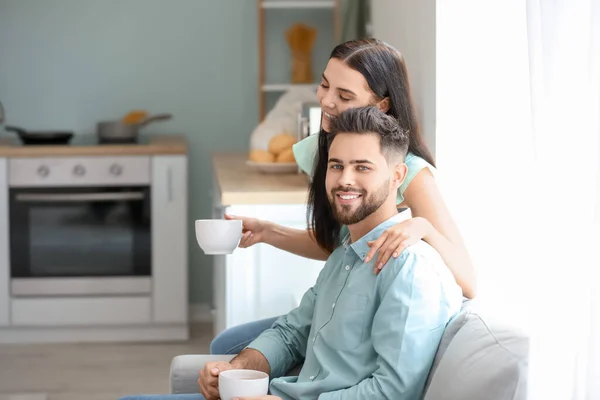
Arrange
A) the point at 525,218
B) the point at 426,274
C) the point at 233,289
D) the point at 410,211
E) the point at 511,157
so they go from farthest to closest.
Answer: the point at 233,289
the point at 511,157
the point at 410,211
the point at 426,274
the point at 525,218

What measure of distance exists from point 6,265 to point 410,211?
8.95 feet

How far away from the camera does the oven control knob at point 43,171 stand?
4148 mm

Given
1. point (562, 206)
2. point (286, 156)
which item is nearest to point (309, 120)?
point (286, 156)

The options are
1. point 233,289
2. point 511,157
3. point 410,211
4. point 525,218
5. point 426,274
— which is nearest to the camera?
point 525,218

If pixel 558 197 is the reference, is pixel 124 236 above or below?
below

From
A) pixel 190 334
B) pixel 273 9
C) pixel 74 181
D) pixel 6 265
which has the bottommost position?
pixel 190 334

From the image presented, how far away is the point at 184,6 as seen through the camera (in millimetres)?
4637

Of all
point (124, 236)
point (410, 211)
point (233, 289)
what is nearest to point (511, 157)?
point (410, 211)

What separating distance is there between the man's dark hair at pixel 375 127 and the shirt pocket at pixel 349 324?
26 centimetres

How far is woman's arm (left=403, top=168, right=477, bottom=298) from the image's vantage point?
1.84m

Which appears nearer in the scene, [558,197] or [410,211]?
[558,197]

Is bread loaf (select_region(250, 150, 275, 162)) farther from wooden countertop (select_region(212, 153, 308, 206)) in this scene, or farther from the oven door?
the oven door

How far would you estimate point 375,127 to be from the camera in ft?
5.63

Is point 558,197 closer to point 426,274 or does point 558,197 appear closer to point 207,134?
point 426,274
